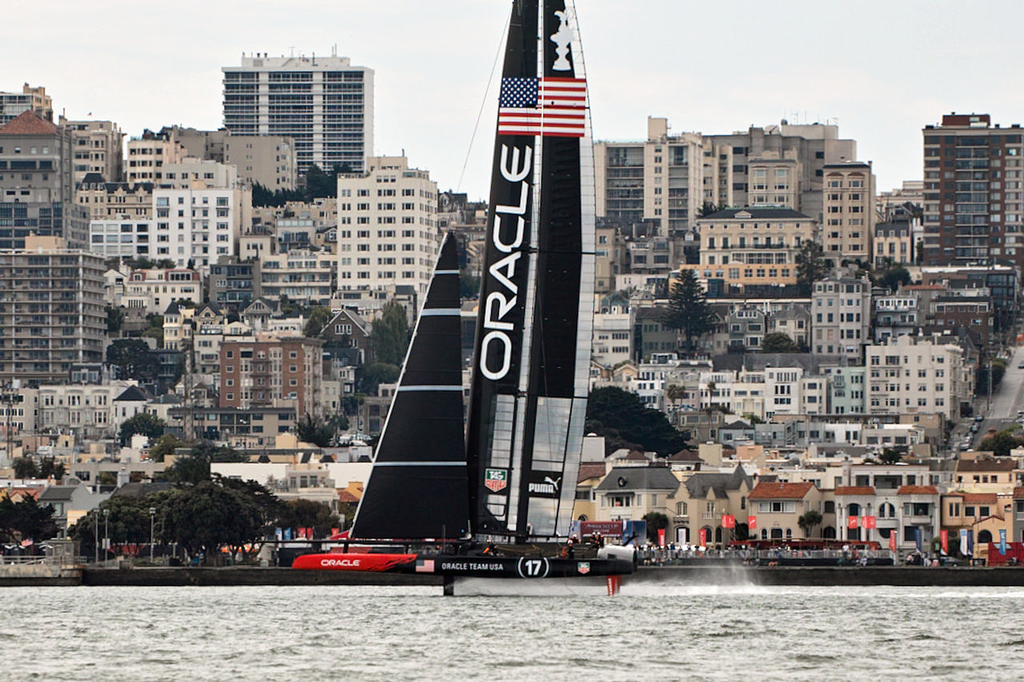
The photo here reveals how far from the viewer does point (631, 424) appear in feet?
468

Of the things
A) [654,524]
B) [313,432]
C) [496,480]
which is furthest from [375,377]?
[496,480]

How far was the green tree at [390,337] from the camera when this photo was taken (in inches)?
7426

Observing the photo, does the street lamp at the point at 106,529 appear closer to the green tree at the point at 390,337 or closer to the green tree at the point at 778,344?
the green tree at the point at 778,344

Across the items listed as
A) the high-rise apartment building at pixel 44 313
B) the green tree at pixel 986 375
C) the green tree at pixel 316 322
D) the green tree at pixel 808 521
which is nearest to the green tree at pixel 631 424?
the green tree at pixel 986 375

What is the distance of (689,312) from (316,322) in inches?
1152

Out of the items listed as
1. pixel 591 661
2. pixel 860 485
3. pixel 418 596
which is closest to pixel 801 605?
pixel 418 596

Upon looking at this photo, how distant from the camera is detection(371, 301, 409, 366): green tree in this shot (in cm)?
18862

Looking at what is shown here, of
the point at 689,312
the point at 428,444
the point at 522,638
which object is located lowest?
the point at 522,638

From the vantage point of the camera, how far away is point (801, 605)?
5934 cm

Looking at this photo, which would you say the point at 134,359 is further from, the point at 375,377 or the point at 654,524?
the point at 654,524

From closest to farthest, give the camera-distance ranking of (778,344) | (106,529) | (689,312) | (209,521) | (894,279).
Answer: (209,521) → (106,529) → (778,344) → (689,312) → (894,279)

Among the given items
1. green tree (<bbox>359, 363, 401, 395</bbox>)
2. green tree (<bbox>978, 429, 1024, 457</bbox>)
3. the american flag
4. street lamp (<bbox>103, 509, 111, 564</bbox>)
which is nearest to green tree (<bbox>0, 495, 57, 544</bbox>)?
street lamp (<bbox>103, 509, 111, 564</bbox>)

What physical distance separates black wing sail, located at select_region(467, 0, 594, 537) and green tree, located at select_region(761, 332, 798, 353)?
→ 127 m

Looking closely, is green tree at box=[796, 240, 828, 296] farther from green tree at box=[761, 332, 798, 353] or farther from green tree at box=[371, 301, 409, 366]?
green tree at box=[371, 301, 409, 366]
